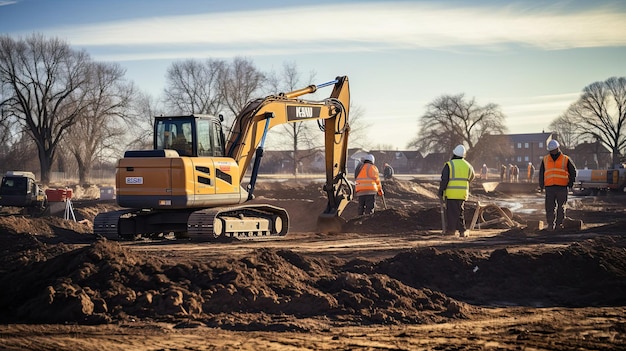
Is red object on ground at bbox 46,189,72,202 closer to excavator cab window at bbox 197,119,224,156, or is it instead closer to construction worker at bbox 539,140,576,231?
excavator cab window at bbox 197,119,224,156

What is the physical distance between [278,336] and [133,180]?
800cm

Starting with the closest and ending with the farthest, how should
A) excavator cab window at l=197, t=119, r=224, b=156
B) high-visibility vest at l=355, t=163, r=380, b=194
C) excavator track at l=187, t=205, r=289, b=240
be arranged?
excavator track at l=187, t=205, r=289, b=240 < excavator cab window at l=197, t=119, r=224, b=156 < high-visibility vest at l=355, t=163, r=380, b=194

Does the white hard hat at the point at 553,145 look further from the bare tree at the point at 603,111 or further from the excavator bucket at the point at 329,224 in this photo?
the bare tree at the point at 603,111

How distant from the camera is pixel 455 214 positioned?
50.4 feet

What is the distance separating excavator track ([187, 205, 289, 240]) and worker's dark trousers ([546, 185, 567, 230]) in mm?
6244

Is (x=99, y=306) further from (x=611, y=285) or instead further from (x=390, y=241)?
(x=390, y=241)

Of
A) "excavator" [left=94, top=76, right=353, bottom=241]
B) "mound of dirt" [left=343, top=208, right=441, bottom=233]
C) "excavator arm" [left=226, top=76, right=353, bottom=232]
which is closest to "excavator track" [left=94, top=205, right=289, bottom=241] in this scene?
"excavator" [left=94, top=76, right=353, bottom=241]

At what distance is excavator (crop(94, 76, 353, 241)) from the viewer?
45.5 ft

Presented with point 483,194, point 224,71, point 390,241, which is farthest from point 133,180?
point 224,71

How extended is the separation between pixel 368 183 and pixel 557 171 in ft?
17.1

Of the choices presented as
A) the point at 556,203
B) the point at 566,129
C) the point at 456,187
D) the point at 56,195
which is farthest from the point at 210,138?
the point at 566,129

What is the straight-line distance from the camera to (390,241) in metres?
14.6

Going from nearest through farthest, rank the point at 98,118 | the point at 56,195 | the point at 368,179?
the point at 368,179 → the point at 56,195 → the point at 98,118

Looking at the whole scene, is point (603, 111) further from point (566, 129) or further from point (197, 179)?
point (197, 179)
